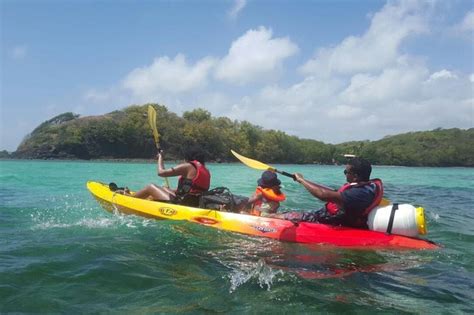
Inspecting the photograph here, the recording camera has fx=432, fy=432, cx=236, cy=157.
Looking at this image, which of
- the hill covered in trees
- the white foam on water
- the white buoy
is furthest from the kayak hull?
the hill covered in trees

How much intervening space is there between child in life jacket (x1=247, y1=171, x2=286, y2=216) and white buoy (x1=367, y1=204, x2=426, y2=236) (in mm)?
1739

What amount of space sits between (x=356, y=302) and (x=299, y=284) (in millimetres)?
686

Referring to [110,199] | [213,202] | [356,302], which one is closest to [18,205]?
[110,199]

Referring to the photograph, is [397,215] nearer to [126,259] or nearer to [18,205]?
[126,259]

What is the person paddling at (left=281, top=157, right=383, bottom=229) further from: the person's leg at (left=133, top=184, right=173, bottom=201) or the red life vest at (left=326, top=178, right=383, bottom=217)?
the person's leg at (left=133, top=184, right=173, bottom=201)

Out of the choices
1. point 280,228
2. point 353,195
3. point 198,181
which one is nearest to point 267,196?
point 280,228

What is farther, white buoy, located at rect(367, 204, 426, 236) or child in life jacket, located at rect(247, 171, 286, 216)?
child in life jacket, located at rect(247, 171, 286, 216)

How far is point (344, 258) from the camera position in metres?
6.08

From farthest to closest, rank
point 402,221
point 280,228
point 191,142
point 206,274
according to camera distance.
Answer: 1. point 191,142
2. point 280,228
3. point 402,221
4. point 206,274

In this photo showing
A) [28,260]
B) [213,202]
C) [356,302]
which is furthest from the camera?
[213,202]

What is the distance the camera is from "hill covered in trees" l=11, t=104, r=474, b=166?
83312 mm

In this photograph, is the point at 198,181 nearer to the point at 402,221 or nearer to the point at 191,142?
the point at 402,221

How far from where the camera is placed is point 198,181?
821 centimetres

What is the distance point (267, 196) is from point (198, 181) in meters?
1.38
